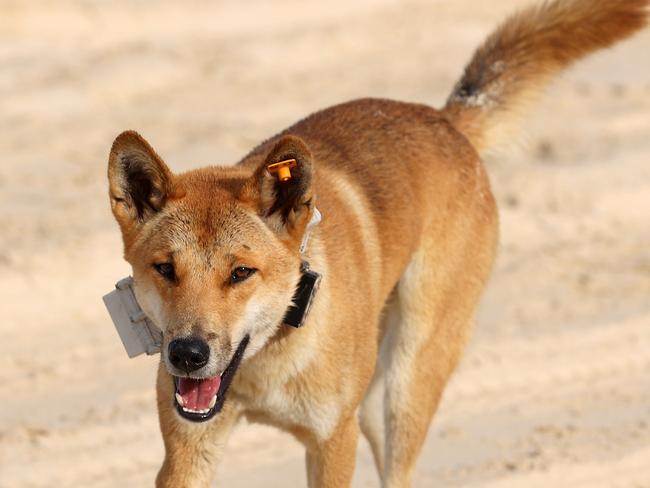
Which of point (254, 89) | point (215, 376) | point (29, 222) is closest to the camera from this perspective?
point (215, 376)

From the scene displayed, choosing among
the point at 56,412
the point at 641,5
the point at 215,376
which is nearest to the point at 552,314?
the point at 641,5

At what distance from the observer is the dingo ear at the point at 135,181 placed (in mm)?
4504

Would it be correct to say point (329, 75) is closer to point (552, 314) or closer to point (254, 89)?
point (254, 89)

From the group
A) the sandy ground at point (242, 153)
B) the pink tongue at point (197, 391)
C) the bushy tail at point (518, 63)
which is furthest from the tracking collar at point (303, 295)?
the bushy tail at point (518, 63)

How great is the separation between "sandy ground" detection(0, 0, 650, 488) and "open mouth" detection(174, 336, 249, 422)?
1.77 meters

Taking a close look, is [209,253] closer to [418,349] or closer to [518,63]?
[418,349]

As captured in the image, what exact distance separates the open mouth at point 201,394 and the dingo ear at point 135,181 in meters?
0.56

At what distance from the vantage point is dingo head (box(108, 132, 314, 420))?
4.31 metres

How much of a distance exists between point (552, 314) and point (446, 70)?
4.55 meters

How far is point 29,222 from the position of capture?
8.80 metres

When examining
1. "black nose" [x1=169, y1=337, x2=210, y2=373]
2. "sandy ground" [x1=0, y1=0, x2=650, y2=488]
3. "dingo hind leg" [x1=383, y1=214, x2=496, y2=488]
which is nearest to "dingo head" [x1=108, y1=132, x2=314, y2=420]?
"black nose" [x1=169, y1=337, x2=210, y2=373]

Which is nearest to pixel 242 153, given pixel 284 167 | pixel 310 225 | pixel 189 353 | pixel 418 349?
pixel 418 349

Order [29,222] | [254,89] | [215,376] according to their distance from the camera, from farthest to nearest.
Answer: [254,89] < [29,222] < [215,376]

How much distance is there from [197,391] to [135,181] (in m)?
0.74
